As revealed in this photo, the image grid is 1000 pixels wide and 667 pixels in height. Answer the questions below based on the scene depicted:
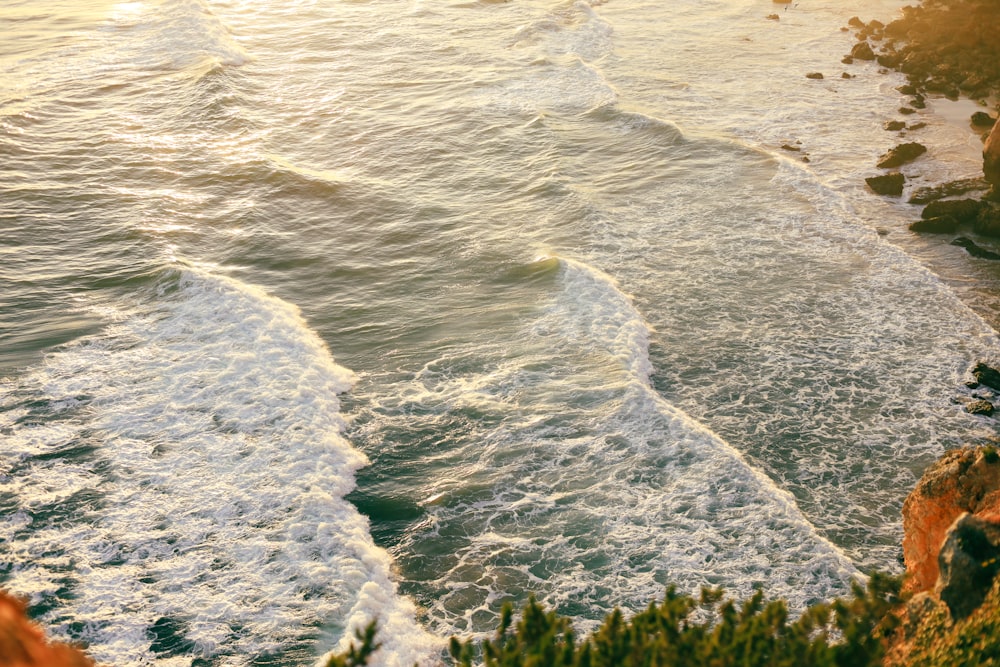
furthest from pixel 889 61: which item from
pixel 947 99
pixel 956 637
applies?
pixel 956 637

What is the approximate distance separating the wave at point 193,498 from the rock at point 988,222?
64.0 ft

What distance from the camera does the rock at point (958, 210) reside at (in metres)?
25.9

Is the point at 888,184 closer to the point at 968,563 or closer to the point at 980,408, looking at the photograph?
the point at 980,408

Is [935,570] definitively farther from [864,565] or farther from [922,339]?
[922,339]

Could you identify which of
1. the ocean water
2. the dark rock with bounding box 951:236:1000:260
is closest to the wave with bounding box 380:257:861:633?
the ocean water

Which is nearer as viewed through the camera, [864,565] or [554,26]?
[864,565]

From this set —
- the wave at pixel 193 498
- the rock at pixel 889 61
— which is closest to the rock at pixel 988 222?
→ the rock at pixel 889 61

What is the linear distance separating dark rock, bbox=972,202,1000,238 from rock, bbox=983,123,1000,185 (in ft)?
6.11

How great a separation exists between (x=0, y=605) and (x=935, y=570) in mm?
12235

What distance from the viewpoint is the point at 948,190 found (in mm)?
27719

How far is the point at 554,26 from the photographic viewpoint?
159 feet

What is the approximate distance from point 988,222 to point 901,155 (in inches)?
244

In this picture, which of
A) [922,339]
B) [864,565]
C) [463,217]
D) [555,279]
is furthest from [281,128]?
[864,565]

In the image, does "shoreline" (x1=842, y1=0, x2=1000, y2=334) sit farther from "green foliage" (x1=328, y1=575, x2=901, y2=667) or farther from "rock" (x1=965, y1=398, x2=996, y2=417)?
"green foliage" (x1=328, y1=575, x2=901, y2=667)
